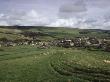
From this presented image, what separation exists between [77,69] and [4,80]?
19.9m

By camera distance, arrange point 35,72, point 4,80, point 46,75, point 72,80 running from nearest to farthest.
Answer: point 72,80 < point 4,80 < point 46,75 < point 35,72

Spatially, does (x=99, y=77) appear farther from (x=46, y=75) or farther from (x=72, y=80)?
(x=46, y=75)

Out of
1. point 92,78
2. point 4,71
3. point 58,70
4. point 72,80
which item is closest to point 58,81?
point 72,80

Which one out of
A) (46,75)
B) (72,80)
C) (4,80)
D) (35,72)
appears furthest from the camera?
(35,72)

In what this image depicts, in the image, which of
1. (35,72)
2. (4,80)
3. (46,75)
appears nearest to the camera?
(4,80)

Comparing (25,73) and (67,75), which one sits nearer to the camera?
(67,75)

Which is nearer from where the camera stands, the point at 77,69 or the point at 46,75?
the point at 46,75

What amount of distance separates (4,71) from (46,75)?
1384 centimetres

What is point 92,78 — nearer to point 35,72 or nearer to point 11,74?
point 35,72

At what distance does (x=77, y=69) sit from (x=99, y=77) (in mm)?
12387

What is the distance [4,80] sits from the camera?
177 feet

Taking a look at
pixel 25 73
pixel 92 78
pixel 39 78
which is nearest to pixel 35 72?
pixel 25 73

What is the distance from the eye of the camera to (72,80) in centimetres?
5044

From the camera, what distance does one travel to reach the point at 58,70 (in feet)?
206
